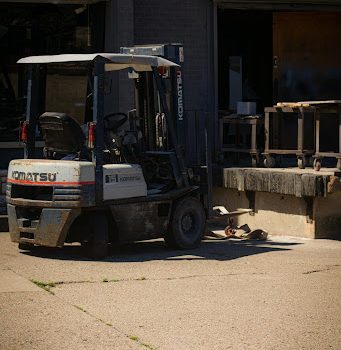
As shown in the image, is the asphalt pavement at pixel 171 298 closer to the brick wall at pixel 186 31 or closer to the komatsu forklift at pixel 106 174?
the komatsu forklift at pixel 106 174

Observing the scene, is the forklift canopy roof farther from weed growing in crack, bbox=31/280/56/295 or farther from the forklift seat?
weed growing in crack, bbox=31/280/56/295

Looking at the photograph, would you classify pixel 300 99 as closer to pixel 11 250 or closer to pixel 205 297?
pixel 11 250

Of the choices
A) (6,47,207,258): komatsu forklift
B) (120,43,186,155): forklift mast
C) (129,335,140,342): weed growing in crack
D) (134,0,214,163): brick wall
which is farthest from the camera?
(134,0,214,163): brick wall

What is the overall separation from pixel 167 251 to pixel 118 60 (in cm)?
260

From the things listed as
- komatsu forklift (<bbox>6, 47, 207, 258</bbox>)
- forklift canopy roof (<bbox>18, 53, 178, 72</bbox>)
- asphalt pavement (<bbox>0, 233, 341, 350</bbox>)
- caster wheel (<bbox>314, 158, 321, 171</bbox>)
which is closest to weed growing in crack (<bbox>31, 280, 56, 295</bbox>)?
asphalt pavement (<bbox>0, 233, 341, 350</bbox>)

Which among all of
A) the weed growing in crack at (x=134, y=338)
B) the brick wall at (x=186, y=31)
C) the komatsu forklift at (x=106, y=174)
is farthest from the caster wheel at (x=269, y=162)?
the weed growing in crack at (x=134, y=338)

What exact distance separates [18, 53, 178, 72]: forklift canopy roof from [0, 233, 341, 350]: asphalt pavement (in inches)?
95.2

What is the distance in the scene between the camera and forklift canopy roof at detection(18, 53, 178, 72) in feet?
40.1

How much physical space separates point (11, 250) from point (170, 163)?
2361mm

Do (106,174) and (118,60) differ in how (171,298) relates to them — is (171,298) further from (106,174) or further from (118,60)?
(118,60)

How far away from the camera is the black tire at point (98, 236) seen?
39.5 ft

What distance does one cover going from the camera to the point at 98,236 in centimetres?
1203

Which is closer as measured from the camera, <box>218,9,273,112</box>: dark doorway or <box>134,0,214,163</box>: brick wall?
<box>134,0,214,163</box>: brick wall

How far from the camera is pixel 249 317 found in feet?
29.5
